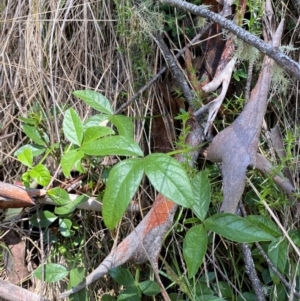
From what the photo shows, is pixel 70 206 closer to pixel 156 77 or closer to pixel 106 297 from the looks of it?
pixel 106 297

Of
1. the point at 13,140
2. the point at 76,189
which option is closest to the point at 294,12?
the point at 76,189

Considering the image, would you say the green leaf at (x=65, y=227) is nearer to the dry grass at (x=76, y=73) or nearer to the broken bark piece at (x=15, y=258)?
the dry grass at (x=76, y=73)

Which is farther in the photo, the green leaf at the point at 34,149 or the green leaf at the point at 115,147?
the green leaf at the point at 34,149

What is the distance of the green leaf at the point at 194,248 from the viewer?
0.94m

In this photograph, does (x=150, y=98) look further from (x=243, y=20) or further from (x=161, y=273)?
(x=161, y=273)

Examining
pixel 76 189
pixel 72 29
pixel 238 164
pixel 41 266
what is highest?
pixel 72 29

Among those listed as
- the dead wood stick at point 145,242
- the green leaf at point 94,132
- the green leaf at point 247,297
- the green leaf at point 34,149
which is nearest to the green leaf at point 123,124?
the green leaf at point 94,132

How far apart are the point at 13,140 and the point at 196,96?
55 centimetres

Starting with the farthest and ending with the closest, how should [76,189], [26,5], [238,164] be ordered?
[26,5] < [76,189] < [238,164]

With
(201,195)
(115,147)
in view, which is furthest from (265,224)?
(115,147)

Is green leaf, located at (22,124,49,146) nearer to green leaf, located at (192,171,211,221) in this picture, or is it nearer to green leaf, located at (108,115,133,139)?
green leaf, located at (108,115,133,139)

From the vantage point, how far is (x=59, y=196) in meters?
1.15

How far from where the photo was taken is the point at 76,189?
1.19m

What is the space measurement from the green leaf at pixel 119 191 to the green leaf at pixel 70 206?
0.93 feet
